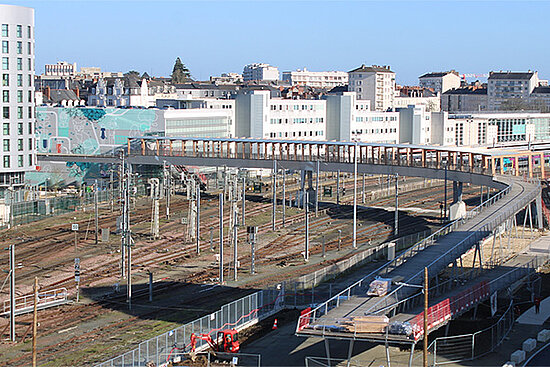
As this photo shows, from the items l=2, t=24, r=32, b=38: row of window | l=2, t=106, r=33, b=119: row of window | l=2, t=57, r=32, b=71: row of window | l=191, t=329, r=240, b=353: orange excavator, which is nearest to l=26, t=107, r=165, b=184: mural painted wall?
l=2, t=106, r=33, b=119: row of window

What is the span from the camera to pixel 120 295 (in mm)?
46812

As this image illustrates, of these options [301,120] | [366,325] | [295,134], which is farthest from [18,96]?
[366,325]

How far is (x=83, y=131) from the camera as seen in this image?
100000 millimetres

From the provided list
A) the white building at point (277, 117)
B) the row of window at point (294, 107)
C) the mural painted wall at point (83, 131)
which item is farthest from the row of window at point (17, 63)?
the row of window at point (294, 107)

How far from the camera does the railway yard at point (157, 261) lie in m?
39.2

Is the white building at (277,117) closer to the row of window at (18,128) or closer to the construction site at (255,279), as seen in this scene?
the construction site at (255,279)

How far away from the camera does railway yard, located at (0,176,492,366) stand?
39156 millimetres

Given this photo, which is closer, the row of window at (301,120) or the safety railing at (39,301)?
the safety railing at (39,301)

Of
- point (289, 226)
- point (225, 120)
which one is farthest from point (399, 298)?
point (225, 120)

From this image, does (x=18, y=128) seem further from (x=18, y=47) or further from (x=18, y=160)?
(x=18, y=47)

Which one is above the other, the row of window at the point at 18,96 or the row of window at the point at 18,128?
the row of window at the point at 18,96

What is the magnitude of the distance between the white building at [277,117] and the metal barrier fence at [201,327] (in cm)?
6660

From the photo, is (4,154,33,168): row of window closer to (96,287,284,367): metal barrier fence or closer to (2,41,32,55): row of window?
(2,41,32,55): row of window

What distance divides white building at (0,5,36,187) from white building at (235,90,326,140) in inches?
1412
